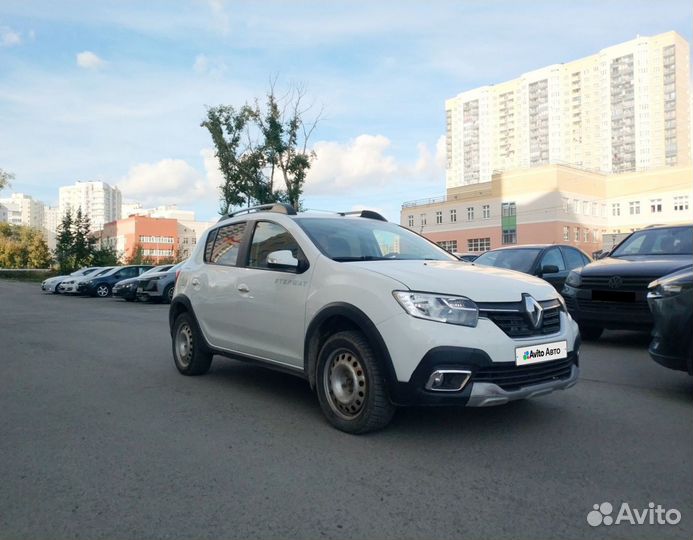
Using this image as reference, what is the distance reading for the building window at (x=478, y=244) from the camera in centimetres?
7450

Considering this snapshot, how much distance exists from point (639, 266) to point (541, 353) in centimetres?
437

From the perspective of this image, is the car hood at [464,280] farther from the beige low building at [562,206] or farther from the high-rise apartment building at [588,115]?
the high-rise apartment building at [588,115]

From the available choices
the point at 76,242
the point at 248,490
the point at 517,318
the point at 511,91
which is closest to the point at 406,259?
the point at 517,318

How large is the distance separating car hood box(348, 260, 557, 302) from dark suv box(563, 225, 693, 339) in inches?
140

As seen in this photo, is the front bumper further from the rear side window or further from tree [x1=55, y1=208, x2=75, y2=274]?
tree [x1=55, y1=208, x2=75, y2=274]

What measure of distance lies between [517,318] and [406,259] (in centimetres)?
122

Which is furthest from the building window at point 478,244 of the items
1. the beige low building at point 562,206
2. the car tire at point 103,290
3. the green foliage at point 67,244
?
the car tire at point 103,290

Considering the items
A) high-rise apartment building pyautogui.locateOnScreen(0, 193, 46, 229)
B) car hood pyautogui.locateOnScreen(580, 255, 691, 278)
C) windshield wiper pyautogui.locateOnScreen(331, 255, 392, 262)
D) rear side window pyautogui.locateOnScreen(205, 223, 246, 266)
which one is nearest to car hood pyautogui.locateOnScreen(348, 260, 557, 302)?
windshield wiper pyautogui.locateOnScreen(331, 255, 392, 262)

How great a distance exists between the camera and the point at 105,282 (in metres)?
26.7

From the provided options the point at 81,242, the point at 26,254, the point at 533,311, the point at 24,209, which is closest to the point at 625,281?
the point at 533,311

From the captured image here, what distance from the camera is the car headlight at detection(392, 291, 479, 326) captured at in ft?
13.1

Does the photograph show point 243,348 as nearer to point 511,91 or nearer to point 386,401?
point 386,401

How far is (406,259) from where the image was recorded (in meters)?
5.09

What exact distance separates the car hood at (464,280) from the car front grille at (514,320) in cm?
6
